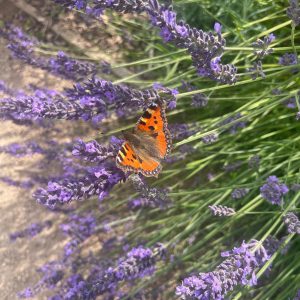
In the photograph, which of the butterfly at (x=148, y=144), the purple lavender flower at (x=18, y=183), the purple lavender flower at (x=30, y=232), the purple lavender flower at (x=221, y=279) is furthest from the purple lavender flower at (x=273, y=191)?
the purple lavender flower at (x=18, y=183)

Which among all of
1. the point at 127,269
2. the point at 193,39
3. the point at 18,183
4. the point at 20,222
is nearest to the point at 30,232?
the point at 18,183

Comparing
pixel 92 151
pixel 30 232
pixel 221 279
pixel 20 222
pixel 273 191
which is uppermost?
pixel 273 191

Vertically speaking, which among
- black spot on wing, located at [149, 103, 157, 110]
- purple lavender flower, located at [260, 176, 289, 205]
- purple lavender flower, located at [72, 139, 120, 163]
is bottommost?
purple lavender flower, located at [72, 139, 120, 163]

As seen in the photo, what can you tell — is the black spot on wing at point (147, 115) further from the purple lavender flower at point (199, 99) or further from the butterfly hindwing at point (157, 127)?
the purple lavender flower at point (199, 99)

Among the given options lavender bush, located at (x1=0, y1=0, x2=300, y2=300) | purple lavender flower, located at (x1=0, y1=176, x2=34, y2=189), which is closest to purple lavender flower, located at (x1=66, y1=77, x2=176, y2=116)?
lavender bush, located at (x1=0, y1=0, x2=300, y2=300)

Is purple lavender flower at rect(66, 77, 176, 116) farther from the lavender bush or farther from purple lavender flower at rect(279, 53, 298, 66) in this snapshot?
purple lavender flower at rect(279, 53, 298, 66)

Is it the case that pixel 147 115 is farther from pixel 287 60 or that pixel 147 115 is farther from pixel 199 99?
pixel 287 60
